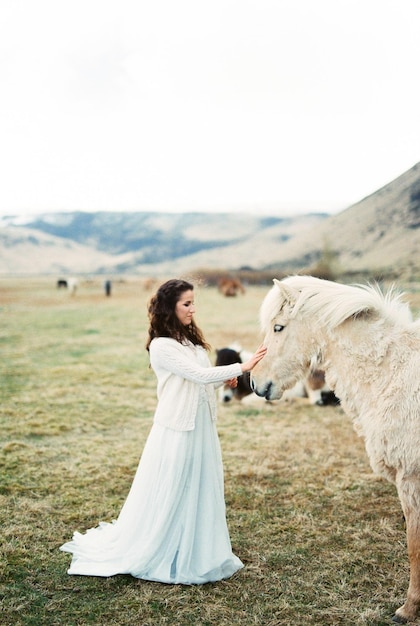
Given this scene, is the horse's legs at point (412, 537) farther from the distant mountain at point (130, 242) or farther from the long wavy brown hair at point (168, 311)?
the distant mountain at point (130, 242)

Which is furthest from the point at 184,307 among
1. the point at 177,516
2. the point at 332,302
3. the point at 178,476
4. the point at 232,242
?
the point at 232,242

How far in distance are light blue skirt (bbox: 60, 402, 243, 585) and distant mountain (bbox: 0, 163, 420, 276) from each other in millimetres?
15651

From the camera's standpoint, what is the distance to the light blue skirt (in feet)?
11.8

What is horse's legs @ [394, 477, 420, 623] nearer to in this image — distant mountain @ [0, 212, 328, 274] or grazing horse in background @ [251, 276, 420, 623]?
grazing horse in background @ [251, 276, 420, 623]

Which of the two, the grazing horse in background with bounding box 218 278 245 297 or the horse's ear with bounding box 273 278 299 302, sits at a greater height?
the grazing horse in background with bounding box 218 278 245 297

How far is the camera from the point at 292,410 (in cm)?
915

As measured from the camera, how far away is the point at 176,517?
3.64 metres

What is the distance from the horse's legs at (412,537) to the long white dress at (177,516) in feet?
4.09

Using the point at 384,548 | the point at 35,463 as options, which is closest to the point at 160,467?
the point at 384,548

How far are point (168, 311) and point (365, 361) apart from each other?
145 centimetres

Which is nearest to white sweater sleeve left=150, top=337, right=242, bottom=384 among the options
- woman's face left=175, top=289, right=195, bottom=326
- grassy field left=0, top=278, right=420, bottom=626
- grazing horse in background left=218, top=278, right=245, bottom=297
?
woman's face left=175, top=289, right=195, bottom=326

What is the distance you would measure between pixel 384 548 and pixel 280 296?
8.22 ft

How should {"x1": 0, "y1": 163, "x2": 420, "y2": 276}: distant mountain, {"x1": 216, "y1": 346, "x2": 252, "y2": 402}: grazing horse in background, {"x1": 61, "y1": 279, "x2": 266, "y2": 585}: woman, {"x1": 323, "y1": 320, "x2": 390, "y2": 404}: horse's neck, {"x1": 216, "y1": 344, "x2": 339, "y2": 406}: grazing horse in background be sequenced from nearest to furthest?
{"x1": 323, "y1": 320, "x2": 390, "y2": 404}: horse's neck < {"x1": 61, "y1": 279, "x2": 266, "y2": 585}: woman < {"x1": 216, "y1": 344, "x2": 339, "y2": 406}: grazing horse in background < {"x1": 216, "y1": 346, "x2": 252, "y2": 402}: grazing horse in background < {"x1": 0, "y1": 163, "x2": 420, "y2": 276}: distant mountain

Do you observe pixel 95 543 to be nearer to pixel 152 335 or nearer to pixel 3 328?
pixel 152 335
